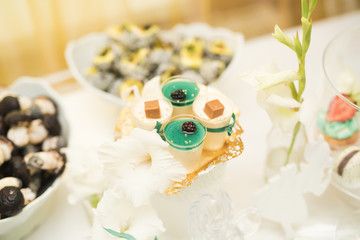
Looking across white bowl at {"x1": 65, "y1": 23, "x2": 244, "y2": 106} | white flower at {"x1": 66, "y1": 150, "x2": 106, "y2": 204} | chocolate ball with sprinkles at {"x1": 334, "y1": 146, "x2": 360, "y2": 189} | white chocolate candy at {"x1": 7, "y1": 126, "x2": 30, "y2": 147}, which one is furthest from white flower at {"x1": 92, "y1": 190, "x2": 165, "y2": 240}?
white bowl at {"x1": 65, "y1": 23, "x2": 244, "y2": 106}

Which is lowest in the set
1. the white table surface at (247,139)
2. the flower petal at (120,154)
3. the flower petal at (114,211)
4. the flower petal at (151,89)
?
the white table surface at (247,139)

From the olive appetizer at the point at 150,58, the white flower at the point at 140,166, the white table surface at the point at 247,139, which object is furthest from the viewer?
the olive appetizer at the point at 150,58

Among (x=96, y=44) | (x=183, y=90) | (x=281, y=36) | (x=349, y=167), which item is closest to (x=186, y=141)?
(x=183, y=90)

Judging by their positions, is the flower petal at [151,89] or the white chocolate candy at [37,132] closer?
the flower petal at [151,89]

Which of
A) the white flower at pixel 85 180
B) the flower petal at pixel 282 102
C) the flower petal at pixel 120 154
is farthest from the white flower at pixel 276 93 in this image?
the white flower at pixel 85 180

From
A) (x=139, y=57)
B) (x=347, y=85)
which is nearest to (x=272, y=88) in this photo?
(x=347, y=85)

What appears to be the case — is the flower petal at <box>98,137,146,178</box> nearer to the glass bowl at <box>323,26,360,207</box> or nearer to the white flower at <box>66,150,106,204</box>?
the white flower at <box>66,150,106,204</box>

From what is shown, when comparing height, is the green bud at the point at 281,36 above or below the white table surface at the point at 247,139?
above

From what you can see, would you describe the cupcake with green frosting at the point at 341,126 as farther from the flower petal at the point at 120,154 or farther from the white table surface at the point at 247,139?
the flower petal at the point at 120,154

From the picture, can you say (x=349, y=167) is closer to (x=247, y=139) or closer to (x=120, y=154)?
(x=247, y=139)
